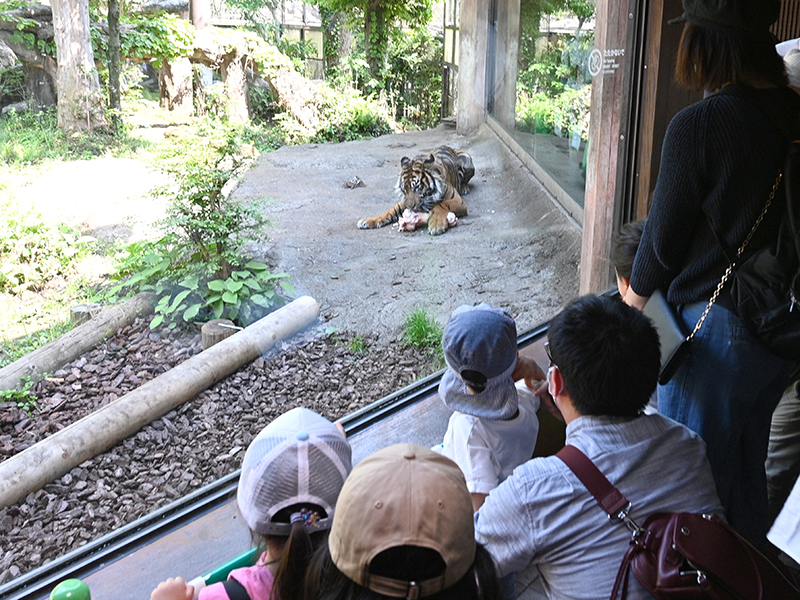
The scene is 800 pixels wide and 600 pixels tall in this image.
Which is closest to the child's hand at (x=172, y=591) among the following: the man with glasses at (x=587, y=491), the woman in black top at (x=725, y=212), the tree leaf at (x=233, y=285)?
the man with glasses at (x=587, y=491)

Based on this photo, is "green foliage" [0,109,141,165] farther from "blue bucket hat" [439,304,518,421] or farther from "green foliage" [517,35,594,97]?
"blue bucket hat" [439,304,518,421]

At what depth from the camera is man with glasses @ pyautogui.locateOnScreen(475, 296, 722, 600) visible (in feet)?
2.90

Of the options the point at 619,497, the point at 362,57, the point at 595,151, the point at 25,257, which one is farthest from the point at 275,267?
the point at 362,57

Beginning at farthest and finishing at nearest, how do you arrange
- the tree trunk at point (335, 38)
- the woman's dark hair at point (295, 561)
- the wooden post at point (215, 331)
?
the tree trunk at point (335, 38) → the wooden post at point (215, 331) → the woman's dark hair at point (295, 561)

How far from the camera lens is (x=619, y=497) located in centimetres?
89

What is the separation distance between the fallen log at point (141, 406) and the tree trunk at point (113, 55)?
4688 millimetres

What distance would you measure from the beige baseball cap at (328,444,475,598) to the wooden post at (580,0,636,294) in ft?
5.83

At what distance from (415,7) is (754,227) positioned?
17.3 ft

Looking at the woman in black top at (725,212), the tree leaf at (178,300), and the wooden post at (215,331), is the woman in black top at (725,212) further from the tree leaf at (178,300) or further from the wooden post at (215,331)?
the tree leaf at (178,300)

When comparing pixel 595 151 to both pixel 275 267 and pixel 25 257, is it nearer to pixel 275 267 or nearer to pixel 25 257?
pixel 275 267

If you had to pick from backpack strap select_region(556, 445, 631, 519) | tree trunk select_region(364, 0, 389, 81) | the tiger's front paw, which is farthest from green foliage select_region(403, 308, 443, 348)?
tree trunk select_region(364, 0, 389, 81)

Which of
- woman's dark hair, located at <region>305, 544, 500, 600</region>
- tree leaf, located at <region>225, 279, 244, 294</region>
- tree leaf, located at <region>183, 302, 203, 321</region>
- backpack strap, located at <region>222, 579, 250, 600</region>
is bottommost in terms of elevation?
tree leaf, located at <region>183, 302, 203, 321</region>

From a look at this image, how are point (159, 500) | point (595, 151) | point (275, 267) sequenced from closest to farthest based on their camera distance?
point (159, 500) < point (595, 151) < point (275, 267)

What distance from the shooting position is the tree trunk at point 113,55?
21.3 ft
